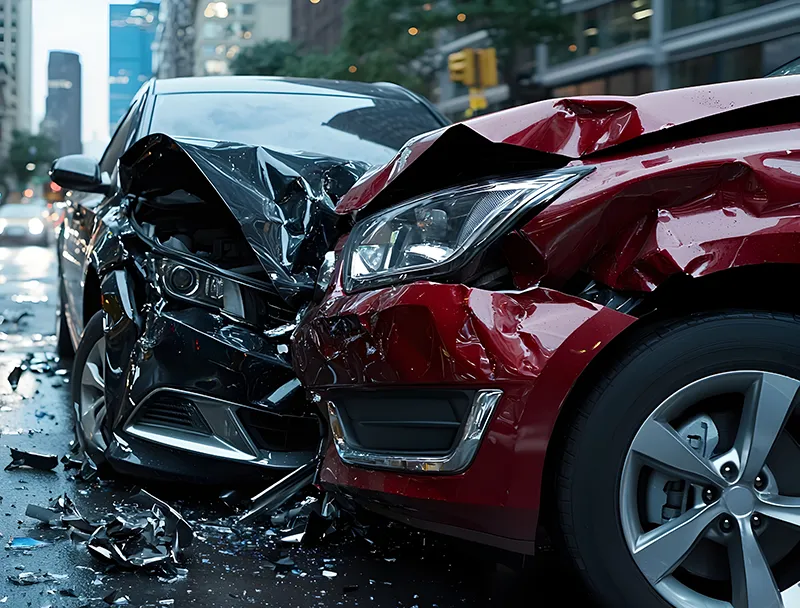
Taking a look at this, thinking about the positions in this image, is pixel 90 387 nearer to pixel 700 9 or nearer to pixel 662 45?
pixel 700 9

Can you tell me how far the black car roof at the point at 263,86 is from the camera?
5.05 meters

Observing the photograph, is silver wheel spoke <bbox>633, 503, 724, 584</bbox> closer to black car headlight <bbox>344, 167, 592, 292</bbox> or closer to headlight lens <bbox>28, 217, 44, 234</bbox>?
black car headlight <bbox>344, 167, 592, 292</bbox>

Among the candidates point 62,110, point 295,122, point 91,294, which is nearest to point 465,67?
point 295,122

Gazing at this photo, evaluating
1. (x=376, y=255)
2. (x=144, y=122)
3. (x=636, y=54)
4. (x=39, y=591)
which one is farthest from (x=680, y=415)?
(x=636, y=54)

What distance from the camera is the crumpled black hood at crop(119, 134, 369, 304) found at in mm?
3547

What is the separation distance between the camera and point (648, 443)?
237 centimetres

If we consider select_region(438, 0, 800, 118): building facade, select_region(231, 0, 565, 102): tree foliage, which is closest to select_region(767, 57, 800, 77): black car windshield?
select_region(438, 0, 800, 118): building facade

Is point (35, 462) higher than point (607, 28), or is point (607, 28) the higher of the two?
point (607, 28)

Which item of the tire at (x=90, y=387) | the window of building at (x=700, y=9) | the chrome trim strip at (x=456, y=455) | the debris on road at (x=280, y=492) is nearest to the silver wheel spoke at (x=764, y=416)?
the chrome trim strip at (x=456, y=455)

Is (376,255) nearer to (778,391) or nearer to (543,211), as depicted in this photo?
(543,211)

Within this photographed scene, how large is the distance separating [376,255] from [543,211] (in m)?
0.53

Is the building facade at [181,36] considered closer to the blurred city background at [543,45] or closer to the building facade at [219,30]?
the building facade at [219,30]

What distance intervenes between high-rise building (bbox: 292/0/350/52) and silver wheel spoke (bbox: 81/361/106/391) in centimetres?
5923

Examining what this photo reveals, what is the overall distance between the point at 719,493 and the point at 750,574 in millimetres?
203
